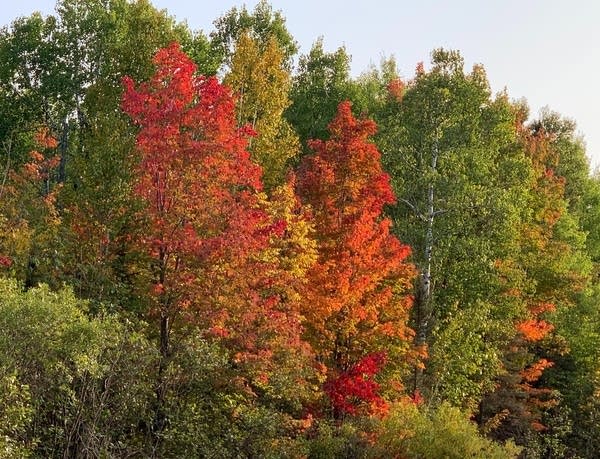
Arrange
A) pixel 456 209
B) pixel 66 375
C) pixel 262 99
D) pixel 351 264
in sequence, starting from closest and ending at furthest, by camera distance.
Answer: pixel 66 375
pixel 351 264
pixel 456 209
pixel 262 99

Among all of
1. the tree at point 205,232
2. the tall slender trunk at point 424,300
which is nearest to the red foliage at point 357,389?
the tree at point 205,232

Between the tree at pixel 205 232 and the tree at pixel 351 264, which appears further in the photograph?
the tree at pixel 351 264

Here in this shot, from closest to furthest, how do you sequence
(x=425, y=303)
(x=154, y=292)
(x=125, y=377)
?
(x=125, y=377) → (x=154, y=292) → (x=425, y=303)

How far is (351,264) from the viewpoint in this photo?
21.6 m

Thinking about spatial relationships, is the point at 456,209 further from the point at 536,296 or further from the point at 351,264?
the point at 536,296

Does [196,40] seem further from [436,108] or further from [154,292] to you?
[154,292]

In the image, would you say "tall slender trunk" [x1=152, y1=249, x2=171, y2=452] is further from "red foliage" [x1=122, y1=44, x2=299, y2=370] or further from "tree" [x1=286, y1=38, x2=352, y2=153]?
"tree" [x1=286, y1=38, x2=352, y2=153]

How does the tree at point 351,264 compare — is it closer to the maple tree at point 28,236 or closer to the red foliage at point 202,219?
the red foliage at point 202,219

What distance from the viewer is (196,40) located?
33.7 metres

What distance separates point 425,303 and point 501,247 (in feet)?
14.4

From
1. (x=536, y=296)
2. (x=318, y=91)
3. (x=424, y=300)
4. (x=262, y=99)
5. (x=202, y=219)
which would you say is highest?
(x=318, y=91)

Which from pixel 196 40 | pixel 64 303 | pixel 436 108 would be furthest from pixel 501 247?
pixel 64 303

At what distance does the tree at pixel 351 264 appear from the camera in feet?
69.1

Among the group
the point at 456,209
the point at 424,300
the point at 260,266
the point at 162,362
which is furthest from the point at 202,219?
the point at 456,209
